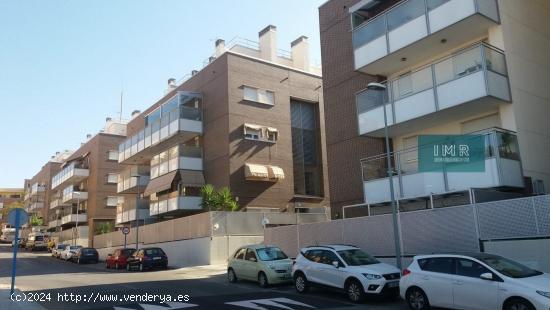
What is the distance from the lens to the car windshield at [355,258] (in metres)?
14.3

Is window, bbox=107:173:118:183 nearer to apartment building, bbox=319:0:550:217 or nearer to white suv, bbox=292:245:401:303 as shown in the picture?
apartment building, bbox=319:0:550:217

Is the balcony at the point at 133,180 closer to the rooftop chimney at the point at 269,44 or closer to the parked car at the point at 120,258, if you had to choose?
the parked car at the point at 120,258

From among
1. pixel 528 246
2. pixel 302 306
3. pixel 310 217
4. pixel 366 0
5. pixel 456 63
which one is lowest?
pixel 302 306

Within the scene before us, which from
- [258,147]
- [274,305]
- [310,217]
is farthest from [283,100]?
[274,305]

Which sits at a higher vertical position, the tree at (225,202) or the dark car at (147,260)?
the tree at (225,202)

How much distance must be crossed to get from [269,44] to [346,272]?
28.4 meters

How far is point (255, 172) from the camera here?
34.1 m

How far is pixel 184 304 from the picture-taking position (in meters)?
13.0

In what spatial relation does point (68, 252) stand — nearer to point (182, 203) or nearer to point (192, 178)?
point (182, 203)

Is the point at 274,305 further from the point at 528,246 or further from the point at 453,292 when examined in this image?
the point at 528,246

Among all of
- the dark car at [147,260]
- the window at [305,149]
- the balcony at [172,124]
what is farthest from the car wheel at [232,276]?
the balcony at [172,124]

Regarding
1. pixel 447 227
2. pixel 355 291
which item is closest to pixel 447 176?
pixel 447 227

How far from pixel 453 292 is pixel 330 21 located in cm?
1880

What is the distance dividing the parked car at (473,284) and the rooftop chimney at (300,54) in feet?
100
